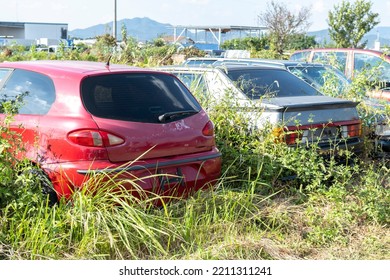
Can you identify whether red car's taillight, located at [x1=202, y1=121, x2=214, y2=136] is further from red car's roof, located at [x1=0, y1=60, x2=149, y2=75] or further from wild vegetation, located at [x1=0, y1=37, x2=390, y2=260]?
red car's roof, located at [x1=0, y1=60, x2=149, y2=75]

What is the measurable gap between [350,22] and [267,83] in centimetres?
2289

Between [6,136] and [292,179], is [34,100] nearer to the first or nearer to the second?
[6,136]

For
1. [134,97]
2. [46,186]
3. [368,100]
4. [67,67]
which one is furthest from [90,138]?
[368,100]

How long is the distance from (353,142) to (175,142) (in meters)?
2.84

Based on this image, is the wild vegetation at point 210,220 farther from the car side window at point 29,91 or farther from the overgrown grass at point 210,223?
the car side window at point 29,91

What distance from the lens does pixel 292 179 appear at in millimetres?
6250

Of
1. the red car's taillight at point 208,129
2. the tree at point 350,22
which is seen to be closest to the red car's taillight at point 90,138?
the red car's taillight at point 208,129

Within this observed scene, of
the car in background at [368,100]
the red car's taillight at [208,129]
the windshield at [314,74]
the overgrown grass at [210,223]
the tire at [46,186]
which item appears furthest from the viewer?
the windshield at [314,74]

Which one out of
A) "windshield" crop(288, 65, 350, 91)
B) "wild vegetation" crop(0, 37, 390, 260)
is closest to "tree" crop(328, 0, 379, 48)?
"windshield" crop(288, 65, 350, 91)

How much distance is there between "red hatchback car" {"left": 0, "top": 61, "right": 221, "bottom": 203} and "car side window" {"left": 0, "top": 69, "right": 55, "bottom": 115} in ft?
0.03

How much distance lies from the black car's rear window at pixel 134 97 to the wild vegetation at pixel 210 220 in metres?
0.68

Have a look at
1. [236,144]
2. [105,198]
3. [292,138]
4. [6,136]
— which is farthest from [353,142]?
[6,136]

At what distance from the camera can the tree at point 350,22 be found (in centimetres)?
2806

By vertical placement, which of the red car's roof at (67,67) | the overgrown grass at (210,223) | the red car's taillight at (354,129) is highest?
the red car's roof at (67,67)
